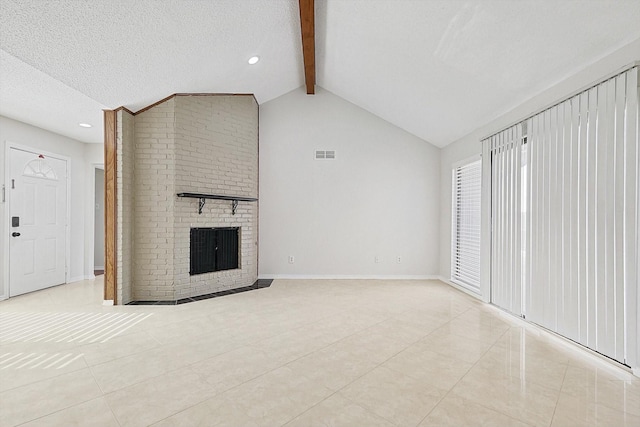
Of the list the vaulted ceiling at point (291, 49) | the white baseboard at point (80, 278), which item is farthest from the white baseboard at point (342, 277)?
the white baseboard at point (80, 278)

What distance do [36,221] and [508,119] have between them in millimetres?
6890

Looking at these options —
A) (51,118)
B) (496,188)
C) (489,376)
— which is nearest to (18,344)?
(51,118)

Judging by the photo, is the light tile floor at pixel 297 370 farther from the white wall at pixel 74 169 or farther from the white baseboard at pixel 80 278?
the white wall at pixel 74 169

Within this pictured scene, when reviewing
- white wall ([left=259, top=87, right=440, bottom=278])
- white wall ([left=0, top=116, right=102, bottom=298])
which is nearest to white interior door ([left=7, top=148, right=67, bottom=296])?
white wall ([left=0, top=116, right=102, bottom=298])

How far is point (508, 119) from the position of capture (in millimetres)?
3773

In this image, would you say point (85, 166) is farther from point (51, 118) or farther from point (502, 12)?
point (502, 12)

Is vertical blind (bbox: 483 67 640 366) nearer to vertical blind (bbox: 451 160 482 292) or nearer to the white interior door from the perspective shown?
vertical blind (bbox: 451 160 482 292)

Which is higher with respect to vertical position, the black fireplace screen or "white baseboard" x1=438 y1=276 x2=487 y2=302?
the black fireplace screen

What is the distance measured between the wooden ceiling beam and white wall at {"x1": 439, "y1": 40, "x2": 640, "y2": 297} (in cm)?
259

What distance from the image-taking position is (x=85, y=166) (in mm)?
5727

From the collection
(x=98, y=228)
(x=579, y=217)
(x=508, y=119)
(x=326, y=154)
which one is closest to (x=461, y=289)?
(x=579, y=217)

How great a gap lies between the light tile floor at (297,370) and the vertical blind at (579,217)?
0.98 ft

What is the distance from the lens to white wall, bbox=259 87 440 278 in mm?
5742

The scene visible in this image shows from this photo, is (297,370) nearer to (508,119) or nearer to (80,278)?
(508,119)
